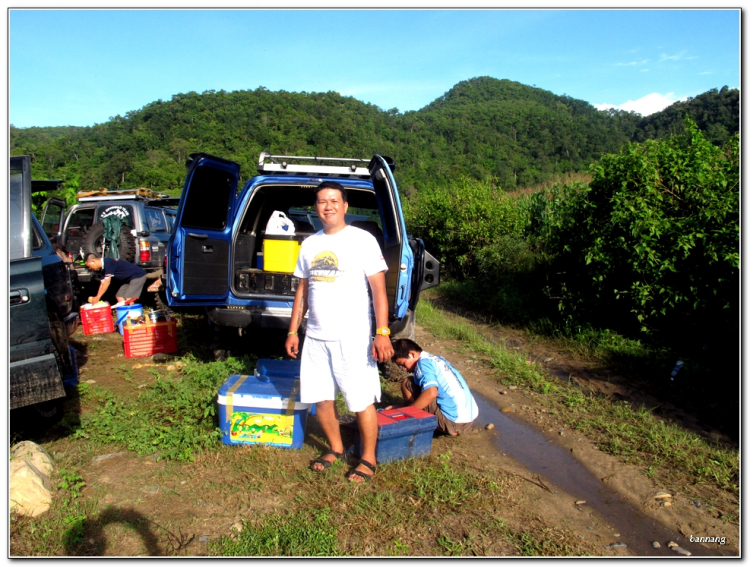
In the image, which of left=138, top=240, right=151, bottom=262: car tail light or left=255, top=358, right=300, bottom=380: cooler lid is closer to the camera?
left=255, top=358, right=300, bottom=380: cooler lid

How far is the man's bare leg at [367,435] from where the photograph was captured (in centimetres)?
337

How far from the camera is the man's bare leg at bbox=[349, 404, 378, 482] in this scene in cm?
337

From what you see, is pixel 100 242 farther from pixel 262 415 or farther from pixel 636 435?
pixel 636 435

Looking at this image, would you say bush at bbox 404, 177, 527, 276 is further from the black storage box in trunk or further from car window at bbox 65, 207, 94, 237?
car window at bbox 65, 207, 94, 237

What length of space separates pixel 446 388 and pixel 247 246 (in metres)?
3.28

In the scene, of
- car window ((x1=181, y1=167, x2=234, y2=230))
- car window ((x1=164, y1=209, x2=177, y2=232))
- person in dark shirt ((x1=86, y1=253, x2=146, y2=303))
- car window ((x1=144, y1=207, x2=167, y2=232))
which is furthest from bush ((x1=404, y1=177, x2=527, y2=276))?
car window ((x1=181, y1=167, x2=234, y2=230))

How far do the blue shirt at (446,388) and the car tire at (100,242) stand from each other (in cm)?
665

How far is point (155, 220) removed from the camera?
1001 centimetres

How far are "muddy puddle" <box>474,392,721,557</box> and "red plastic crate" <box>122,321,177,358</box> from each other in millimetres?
3654

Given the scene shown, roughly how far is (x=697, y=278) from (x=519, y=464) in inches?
127

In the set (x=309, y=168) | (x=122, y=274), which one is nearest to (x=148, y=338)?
(x=122, y=274)

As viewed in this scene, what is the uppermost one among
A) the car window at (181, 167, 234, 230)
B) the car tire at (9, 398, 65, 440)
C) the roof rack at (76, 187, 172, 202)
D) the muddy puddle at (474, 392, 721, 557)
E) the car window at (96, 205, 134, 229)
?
the roof rack at (76, 187, 172, 202)

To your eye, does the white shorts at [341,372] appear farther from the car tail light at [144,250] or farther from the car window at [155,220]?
the car window at [155,220]

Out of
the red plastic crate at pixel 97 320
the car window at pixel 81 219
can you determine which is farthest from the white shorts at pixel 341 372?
the car window at pixel 81 219
